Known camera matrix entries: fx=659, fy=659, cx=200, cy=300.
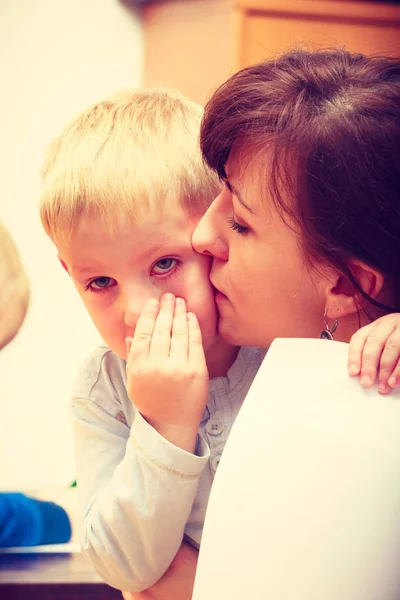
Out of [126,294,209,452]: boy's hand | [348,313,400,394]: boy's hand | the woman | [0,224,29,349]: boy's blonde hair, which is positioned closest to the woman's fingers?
[348,313,400,394]: boy's hand

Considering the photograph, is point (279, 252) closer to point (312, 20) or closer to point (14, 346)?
point (312, 20)

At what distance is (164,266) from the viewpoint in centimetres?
77

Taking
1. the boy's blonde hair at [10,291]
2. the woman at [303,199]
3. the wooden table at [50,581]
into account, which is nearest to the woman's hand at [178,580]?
the woman at [303,199]

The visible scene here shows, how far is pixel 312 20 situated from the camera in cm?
126

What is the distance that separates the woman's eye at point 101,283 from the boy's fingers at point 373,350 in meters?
0.32

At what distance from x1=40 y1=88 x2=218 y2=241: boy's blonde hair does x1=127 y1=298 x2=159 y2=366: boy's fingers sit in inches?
4.2

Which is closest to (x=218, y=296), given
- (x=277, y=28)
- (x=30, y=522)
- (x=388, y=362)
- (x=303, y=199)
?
(x=303, y=199)

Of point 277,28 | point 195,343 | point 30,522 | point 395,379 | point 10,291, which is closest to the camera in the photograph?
point 395,379

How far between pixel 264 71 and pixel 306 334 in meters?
0.30

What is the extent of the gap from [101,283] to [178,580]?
36 centimetres

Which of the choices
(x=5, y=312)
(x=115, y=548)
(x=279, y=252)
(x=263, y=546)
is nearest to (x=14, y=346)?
(x=5, y=312)

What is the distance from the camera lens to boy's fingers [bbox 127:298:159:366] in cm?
74

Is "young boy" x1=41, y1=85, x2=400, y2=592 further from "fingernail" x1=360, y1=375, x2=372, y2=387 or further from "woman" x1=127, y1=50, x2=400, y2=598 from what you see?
"fingernail" x1=360, y1=375, x2=372, y2=387

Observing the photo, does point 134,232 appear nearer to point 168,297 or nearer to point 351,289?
point 168,297
